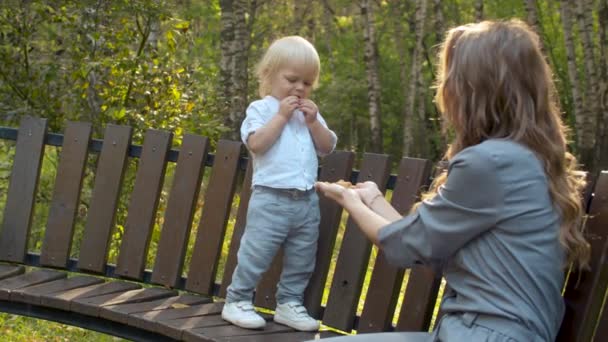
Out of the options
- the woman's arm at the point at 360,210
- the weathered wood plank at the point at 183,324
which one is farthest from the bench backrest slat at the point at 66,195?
the woman's arm at the point at 360,210

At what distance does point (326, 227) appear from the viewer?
4305 mm

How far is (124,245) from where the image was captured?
4.90 metres

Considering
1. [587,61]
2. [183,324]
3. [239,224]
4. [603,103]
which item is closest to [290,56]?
[239,224]

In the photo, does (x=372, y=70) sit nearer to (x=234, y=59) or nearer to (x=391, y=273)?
(x=234, y=59)

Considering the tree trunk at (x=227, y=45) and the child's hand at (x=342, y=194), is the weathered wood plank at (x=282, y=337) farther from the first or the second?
the tree trunk at (x=227, y=45)

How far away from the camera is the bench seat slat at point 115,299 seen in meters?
4.35

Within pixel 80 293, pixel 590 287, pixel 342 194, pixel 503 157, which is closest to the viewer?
pixel 503 157

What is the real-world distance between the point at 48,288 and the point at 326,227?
52.7 inches

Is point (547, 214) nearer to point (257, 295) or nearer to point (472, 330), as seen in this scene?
point (472, 330)

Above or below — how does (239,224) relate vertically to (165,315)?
above

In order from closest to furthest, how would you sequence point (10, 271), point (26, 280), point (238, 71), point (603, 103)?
point (26, 280) → point (10, 271) → point (238, 71) → point (603, 103)

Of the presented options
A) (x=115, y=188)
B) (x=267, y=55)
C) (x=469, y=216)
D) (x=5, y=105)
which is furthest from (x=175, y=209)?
(x=5, y=105)

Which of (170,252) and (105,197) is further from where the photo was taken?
(105,197)

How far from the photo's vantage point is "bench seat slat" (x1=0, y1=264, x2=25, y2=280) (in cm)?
483
